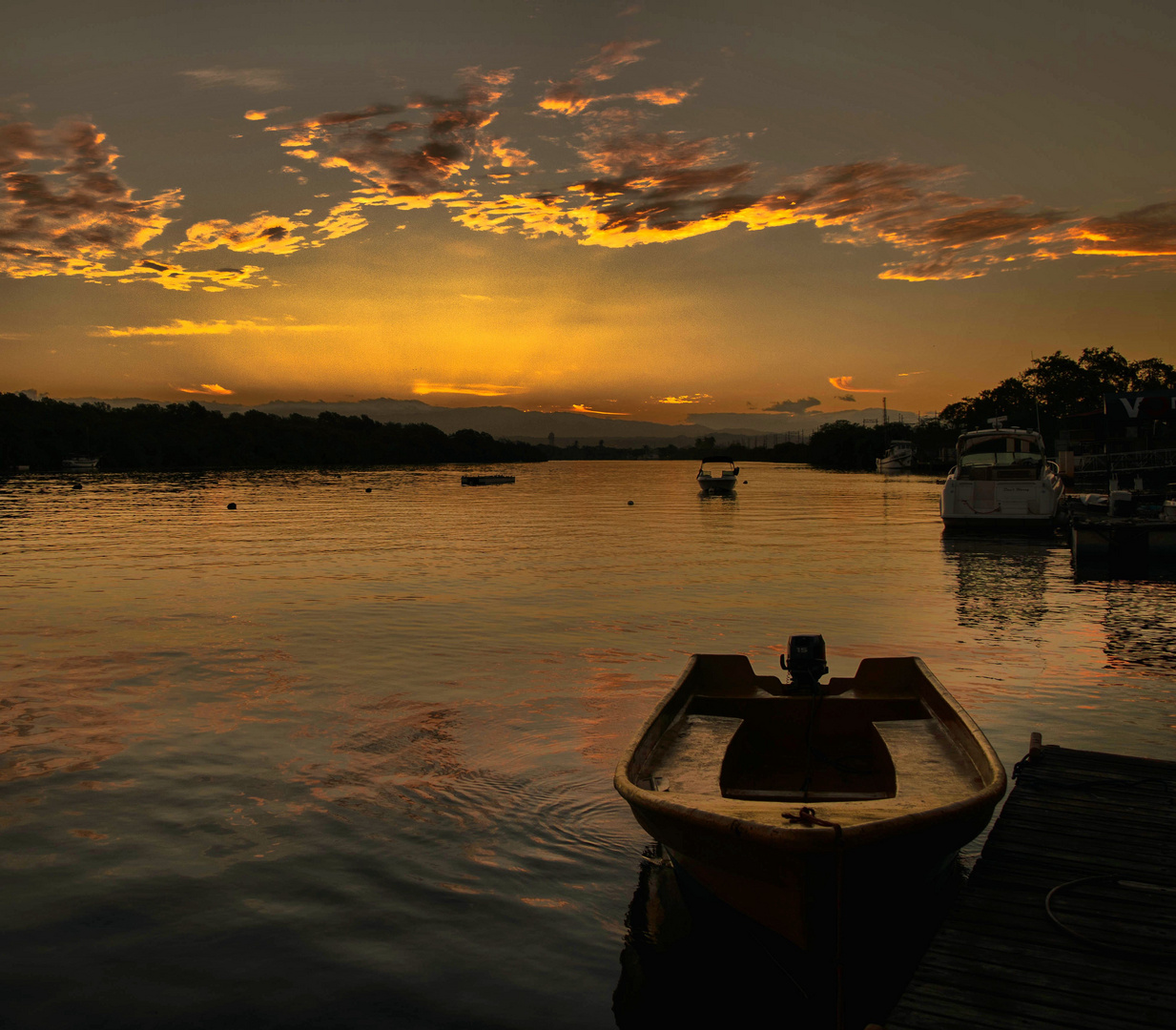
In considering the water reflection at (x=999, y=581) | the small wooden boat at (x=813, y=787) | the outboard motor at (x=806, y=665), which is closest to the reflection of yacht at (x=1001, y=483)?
the water reflection at (x=999, y=581)

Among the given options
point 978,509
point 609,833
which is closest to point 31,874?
point 609,833

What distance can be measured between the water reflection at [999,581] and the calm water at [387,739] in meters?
0.19

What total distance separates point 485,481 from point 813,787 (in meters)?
109

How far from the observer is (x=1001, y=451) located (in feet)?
118

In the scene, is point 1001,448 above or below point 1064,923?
above

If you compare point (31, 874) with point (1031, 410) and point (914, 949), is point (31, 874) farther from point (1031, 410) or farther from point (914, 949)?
point (1031, 410)

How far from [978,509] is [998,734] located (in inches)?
1088

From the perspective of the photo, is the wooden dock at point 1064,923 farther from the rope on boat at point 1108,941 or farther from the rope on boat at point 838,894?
the rope on boat at point 838,894

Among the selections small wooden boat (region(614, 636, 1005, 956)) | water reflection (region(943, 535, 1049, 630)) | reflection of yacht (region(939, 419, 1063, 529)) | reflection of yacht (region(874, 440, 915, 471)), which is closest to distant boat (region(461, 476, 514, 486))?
reflection of yacht (region(874, 440, 915, 471))

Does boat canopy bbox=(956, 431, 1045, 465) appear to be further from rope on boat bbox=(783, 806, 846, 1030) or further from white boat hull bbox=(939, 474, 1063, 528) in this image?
rope on boat bbox=(783, 806, 846, 1030)

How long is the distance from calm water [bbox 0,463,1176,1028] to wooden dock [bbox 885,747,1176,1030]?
225 centimetres

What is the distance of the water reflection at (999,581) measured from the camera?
19.7 metres

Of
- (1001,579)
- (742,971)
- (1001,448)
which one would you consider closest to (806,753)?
(742,971)

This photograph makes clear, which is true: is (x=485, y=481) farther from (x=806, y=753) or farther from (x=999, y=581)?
(x=806, y=753)
